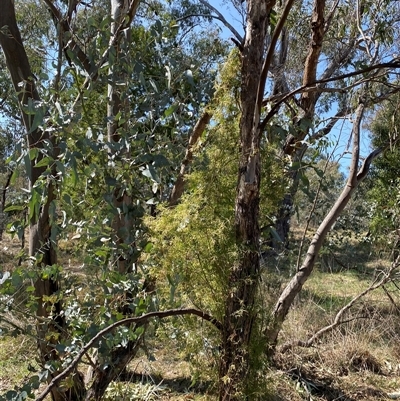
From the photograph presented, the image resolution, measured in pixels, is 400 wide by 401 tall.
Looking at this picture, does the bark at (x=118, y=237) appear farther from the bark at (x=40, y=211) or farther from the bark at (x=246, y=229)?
the bark at (x=246, y=229)

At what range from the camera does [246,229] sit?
5.97 ft

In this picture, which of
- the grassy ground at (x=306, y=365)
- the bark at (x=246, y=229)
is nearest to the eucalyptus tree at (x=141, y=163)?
the bark at (x=246, y=229)

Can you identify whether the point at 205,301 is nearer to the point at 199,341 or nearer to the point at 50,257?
the point at 199,341

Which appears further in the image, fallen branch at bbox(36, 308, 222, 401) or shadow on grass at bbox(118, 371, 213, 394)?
shadow on grass at bbox(118, 371, 213, 394)

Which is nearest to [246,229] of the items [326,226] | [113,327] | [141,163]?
[141,163]

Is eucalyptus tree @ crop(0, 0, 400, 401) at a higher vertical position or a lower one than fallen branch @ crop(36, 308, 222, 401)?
higher

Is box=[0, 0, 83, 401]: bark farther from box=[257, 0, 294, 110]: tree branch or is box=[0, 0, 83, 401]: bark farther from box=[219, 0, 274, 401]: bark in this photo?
box=[257, 0, 294, 110]: tree branch

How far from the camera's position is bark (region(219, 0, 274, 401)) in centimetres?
180

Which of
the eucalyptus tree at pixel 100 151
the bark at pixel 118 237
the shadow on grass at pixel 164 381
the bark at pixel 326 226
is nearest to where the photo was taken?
the eucalyptus tree at pixel 100 151

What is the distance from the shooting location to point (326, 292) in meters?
6.26

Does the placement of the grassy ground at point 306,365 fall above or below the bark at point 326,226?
below

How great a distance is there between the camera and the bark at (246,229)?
1800 millimetres

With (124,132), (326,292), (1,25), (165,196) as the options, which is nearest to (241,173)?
(124,132)

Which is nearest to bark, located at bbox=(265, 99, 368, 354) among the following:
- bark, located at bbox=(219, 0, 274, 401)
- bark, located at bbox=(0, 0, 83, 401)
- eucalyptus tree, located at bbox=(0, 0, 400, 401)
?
eucalyptus tree, located at bbox=(0, 0, 400, 401)
